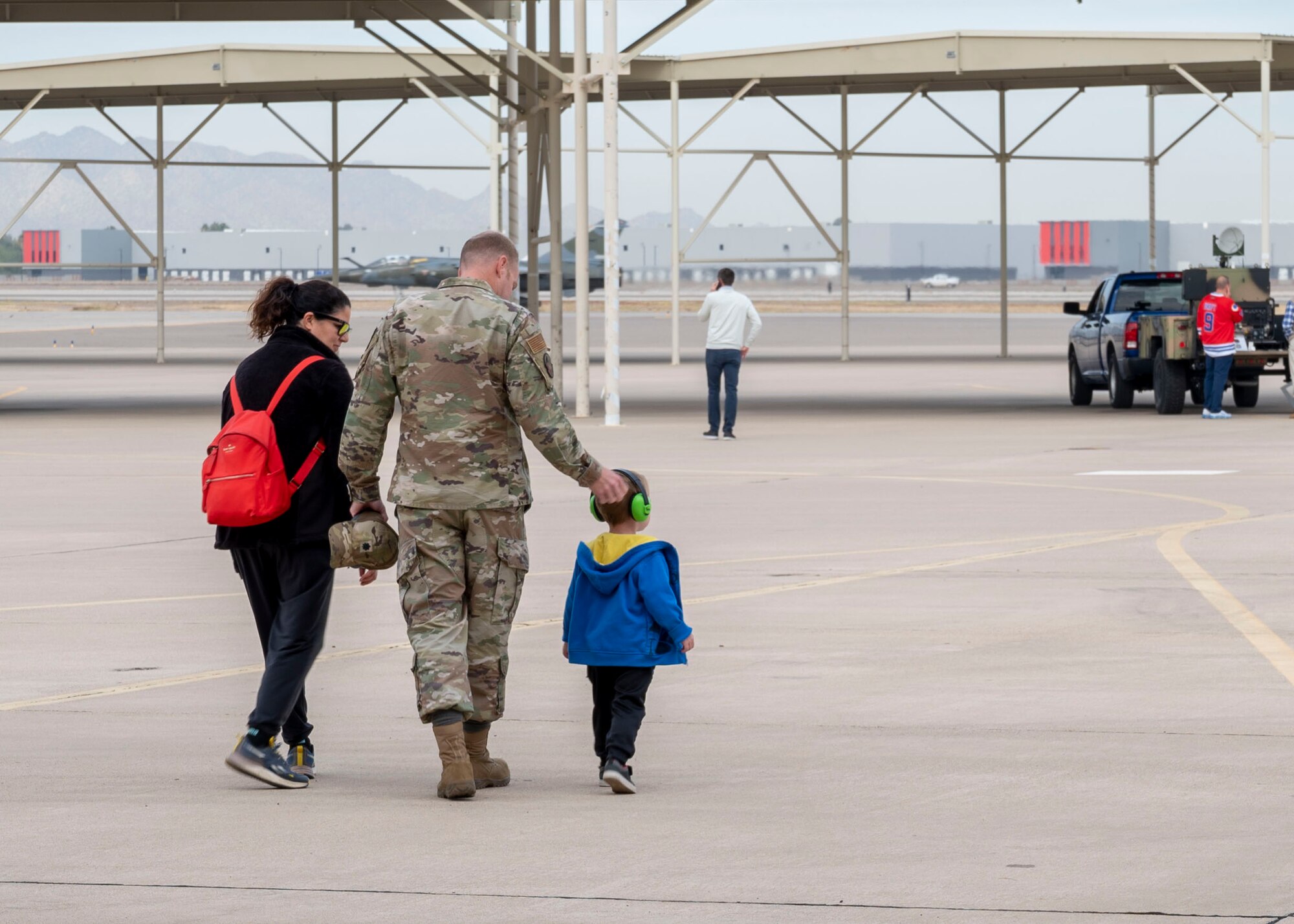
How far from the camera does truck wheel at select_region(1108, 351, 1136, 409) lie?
29141 millimetres

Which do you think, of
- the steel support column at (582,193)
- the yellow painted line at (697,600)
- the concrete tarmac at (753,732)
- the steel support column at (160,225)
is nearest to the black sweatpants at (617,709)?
the concrete tarmac at (753,732)

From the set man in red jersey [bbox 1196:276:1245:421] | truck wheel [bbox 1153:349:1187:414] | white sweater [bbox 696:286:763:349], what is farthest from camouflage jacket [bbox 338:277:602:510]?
truck wheel [bbox 1153:349:1187:414]

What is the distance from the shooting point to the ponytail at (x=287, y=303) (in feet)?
23.2

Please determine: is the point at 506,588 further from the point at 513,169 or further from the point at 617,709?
the point at 513,169

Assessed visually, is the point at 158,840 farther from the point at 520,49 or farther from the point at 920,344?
the point at 920,344

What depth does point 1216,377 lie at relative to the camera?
86.5 ft

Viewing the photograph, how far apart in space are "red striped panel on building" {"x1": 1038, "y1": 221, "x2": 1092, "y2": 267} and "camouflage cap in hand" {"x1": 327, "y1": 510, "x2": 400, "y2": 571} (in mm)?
170262

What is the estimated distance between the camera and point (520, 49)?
25328mm

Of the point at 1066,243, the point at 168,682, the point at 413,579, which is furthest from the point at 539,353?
the point at 1066,243

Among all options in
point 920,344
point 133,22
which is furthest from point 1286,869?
point 920,344

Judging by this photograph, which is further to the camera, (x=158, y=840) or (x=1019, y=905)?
(x=158, y=840)

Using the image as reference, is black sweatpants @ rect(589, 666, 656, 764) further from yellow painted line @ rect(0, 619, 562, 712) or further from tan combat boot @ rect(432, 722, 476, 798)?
yellow painted line @ rect(0, 619, 562, 712)

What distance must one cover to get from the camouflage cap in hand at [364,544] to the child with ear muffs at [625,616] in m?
0.62

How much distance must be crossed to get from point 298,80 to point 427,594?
33.2m
